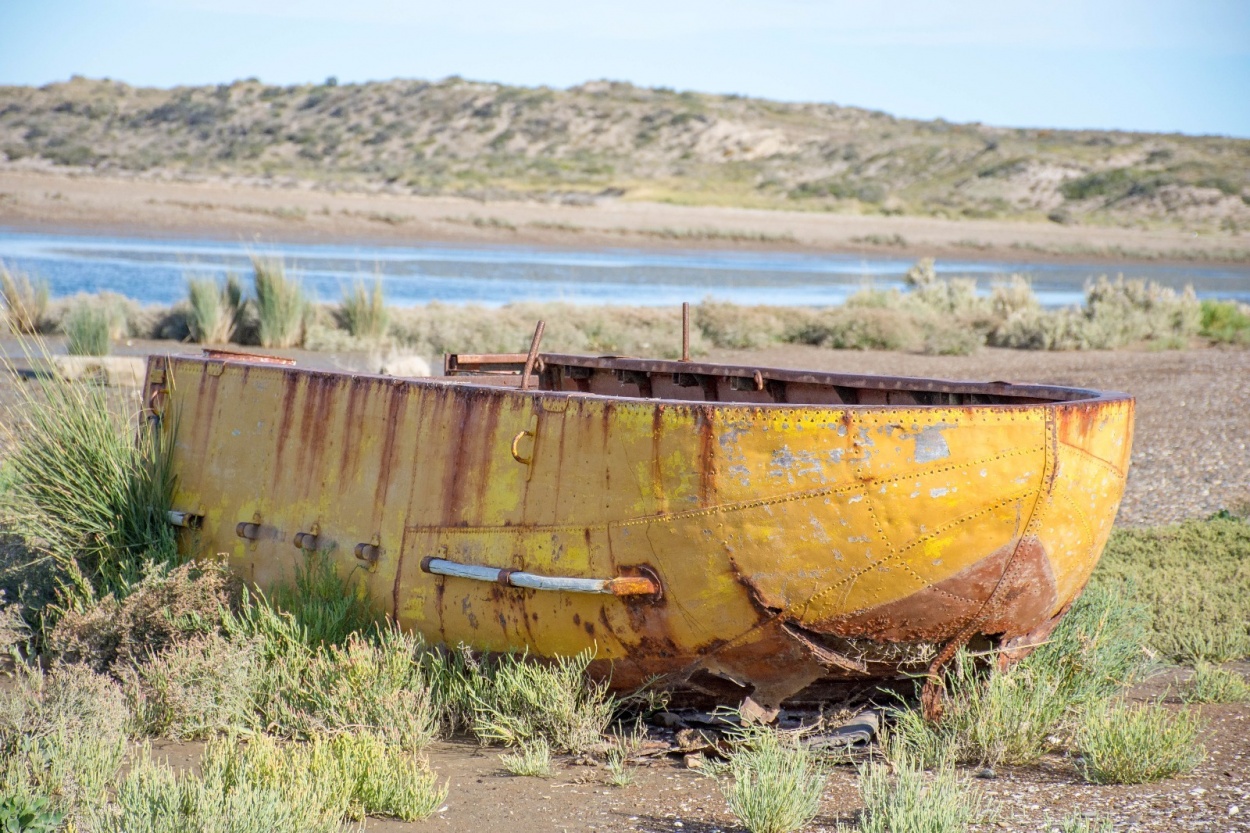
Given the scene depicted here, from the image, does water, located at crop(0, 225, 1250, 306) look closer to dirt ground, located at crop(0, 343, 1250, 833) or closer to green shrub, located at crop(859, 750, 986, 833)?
dirt ground, located at crop(0, 343, 1250, 833)

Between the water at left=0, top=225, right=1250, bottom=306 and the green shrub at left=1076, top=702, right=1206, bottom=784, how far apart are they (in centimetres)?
1769

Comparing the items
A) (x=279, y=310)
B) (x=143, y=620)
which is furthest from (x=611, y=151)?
(x=143, y=620)

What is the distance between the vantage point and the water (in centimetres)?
2542

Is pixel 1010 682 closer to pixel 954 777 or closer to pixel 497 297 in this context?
pixel 954 777

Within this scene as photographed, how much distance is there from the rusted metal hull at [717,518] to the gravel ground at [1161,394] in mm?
4599

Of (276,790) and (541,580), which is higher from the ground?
(541,580)

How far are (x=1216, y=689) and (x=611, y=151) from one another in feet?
270

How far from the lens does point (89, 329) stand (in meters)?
15.2

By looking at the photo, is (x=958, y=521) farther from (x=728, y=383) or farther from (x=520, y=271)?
(x=520, y=271)

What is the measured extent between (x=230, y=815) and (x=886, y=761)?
2110mm

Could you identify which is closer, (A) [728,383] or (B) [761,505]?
(B) [761,505]

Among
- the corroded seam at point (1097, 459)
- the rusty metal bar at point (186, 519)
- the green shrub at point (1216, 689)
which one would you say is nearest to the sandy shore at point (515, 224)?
the rusty metal bar at point (186, 519)

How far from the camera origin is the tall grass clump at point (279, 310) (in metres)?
17.5

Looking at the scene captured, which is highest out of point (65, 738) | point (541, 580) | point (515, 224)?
point (515, 224)
